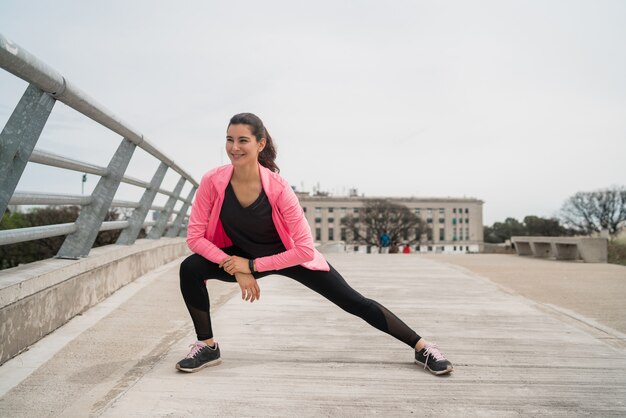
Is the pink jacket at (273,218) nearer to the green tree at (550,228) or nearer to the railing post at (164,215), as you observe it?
the railing post at (164,215)

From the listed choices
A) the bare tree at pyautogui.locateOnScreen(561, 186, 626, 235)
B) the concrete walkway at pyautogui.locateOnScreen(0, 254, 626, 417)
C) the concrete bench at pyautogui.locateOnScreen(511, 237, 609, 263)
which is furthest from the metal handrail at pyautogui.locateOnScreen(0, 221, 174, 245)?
the bare tree at pyautogui.locateOnScreen(561, 186, 626, 235)

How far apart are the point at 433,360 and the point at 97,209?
2596mm

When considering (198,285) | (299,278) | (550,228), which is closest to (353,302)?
(299,278)

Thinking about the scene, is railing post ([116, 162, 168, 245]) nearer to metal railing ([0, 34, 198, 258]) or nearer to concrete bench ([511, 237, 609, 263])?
metal railing ([0, 34, 198, 258])

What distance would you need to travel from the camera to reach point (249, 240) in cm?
266

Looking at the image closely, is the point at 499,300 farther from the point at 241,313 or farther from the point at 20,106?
the point at 20,106

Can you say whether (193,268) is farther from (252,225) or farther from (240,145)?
(240,145)

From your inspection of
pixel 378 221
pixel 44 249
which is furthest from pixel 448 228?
pixel 44 249

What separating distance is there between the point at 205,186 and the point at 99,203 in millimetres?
1705

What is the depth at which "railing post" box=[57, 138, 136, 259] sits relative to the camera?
3.70 m

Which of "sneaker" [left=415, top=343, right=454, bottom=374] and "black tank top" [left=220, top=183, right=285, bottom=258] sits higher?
"black tank top" [left=220, top=183, right=285, bottom=258]

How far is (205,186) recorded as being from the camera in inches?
101

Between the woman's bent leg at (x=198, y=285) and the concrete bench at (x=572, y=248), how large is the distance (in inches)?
411

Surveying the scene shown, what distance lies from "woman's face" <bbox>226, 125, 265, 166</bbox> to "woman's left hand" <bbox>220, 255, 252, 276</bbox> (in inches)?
17.5
